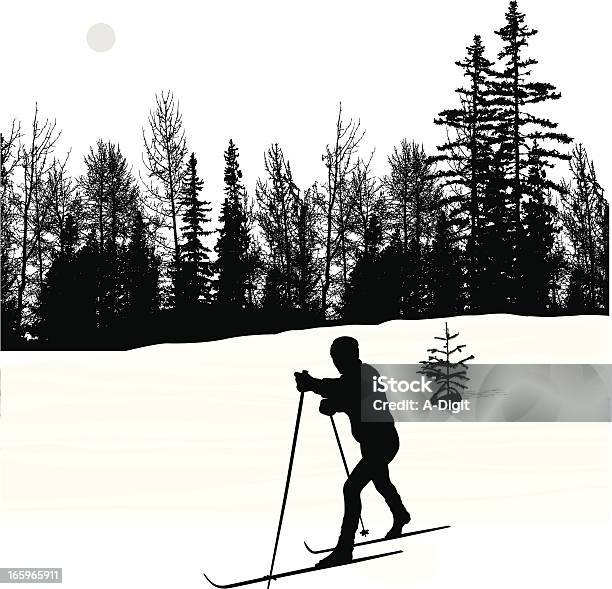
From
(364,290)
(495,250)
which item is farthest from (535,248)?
(364,290)

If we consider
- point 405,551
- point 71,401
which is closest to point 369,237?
point 71,401

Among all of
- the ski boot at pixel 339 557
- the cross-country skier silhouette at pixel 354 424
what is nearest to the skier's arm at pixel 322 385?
the cross-country skier silhouette at pixel 354 424

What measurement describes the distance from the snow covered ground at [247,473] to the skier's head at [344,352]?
1259mm

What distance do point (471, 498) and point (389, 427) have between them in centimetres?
A: 270

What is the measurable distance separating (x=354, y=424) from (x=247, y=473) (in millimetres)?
3711

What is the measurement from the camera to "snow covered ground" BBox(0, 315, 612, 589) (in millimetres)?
5293

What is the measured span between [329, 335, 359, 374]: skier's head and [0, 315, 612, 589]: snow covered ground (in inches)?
49.6

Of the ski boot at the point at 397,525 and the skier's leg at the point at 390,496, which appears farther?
the ski boot at the point at 397,525

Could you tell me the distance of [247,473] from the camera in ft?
26.5

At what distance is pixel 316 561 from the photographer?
4.89m

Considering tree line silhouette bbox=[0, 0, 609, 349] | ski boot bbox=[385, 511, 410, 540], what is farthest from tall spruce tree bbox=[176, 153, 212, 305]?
ski boot bbox=[385, 511, 410, 540]

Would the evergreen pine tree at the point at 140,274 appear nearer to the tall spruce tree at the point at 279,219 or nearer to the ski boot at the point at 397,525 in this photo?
the tall spruce tree at the point at 279,219

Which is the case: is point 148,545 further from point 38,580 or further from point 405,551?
point 405,551

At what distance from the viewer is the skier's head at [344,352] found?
4520 millimetres
